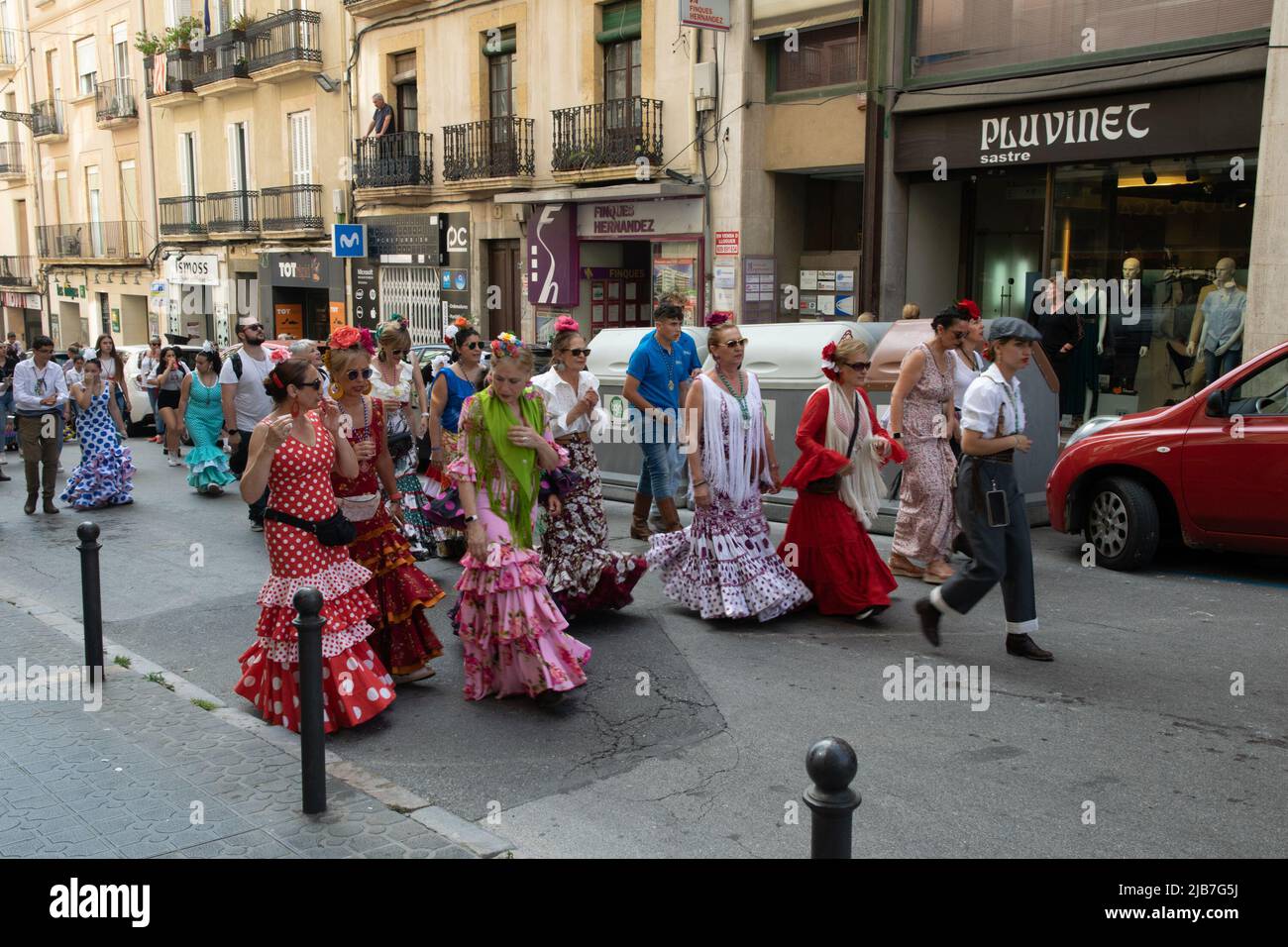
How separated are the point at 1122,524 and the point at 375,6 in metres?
21.1

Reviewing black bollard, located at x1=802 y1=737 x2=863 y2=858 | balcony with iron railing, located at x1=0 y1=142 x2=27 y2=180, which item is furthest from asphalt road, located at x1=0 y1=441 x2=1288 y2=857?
balcony with iron railing, located at x1=0 y1=142 x2=27 y2=180

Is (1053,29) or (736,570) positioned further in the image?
(1053,29)

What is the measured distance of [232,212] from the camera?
31453 millimetres

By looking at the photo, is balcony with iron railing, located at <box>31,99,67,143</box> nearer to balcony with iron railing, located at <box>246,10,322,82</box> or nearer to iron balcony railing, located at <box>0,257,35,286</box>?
iron balcony railing, located at <box>0,257,35,286</box>

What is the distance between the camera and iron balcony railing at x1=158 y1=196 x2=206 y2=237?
108ft

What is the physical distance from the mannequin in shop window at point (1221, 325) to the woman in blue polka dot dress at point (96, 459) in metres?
11.8

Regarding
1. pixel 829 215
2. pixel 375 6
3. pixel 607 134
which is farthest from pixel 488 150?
pixel 829 215

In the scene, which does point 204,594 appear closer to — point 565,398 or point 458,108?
point 565,398

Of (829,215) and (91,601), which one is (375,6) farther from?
(91,601)

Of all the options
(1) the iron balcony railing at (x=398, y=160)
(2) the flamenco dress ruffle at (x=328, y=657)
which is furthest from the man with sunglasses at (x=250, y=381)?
(1) the iron balcony railing at (x=398, y=160)

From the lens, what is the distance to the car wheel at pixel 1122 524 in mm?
8430

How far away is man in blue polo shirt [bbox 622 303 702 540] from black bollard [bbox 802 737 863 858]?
6.38 meters

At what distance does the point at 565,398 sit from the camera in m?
7.90
